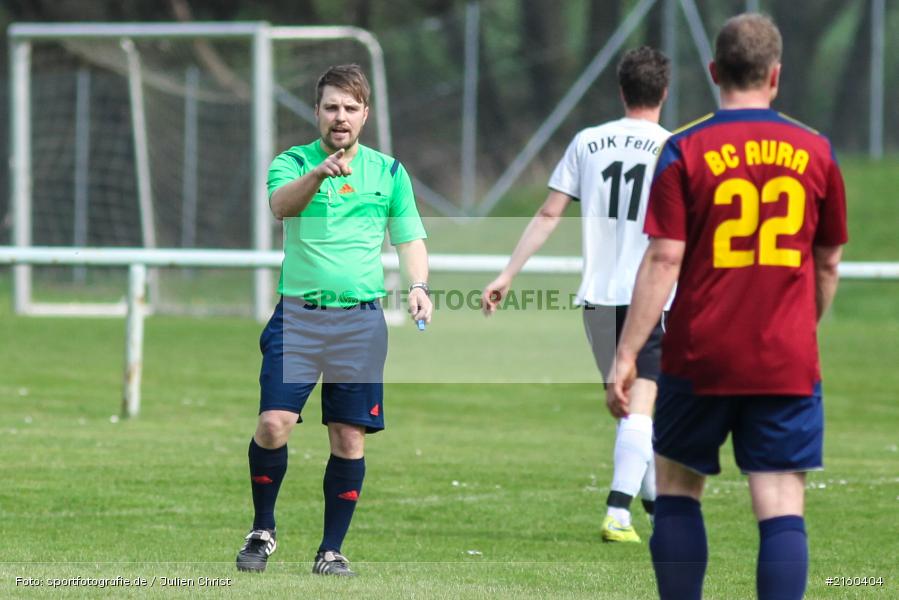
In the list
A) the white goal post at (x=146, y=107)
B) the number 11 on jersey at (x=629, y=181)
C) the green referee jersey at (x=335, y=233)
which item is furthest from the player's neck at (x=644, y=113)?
the white goal post at (x=146, y=107)

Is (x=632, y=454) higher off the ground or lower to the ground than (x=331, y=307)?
lower

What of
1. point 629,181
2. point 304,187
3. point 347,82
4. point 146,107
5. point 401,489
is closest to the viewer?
point 304,187

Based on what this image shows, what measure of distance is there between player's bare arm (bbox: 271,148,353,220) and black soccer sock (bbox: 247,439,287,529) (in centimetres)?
100

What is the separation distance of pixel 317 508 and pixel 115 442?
8.39 feet

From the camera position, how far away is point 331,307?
598 centimetres

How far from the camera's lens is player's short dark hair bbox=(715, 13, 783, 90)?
4309 millimetres

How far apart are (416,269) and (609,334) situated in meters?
1.40

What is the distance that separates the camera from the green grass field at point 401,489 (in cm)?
593

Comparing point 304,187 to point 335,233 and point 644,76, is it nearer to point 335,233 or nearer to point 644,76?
point 335,233

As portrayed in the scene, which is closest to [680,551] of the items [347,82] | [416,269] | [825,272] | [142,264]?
[825,272]

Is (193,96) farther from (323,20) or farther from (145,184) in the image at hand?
(323,20)

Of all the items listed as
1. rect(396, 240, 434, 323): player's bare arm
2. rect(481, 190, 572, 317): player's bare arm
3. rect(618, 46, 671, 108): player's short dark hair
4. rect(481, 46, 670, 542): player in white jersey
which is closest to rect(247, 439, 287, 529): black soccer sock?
rect(396, 240, 434, 323): player's bare arm

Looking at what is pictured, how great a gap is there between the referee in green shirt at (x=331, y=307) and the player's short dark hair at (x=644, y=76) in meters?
1.48

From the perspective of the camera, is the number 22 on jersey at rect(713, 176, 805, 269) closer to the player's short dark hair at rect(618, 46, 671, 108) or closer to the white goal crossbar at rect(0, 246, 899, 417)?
the player's short dark hair at rect(618, 46, 671, 108)
